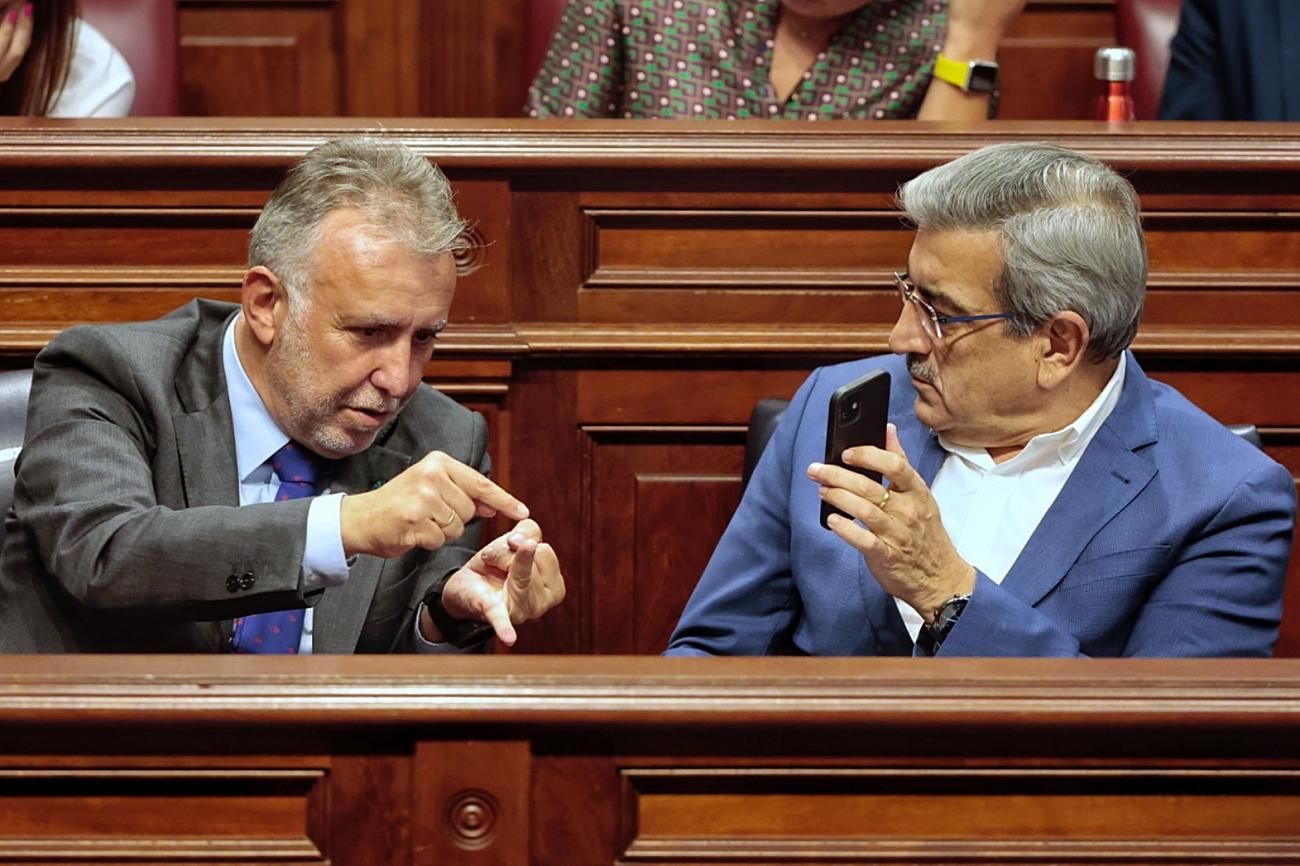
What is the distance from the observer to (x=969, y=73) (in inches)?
105

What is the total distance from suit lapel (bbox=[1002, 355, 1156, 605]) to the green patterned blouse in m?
1.05

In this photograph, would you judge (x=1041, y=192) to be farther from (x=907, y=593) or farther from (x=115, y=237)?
(x=115, y=237)

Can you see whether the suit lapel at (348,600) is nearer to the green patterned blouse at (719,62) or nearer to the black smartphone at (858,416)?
the black smartphone at (858,416)

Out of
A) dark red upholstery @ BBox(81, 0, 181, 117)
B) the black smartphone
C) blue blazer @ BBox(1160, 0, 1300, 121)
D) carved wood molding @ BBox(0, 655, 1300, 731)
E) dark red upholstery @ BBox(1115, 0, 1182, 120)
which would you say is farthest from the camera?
dark red upholstery @ BBox(1115, 0, 1182, 120)

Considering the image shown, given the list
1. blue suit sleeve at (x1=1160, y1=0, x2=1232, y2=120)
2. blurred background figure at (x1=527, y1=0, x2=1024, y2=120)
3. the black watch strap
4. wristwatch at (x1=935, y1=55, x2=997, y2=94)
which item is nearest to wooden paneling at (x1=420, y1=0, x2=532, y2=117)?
blurred background figure at (x1=527, y1=0, x2=1024, y2=120)

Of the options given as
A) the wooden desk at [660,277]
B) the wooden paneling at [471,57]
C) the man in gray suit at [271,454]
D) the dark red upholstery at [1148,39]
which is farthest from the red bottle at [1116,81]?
the wooden paneling at [471,57]

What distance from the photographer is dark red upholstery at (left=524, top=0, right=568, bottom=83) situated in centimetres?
300

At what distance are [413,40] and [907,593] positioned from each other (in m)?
2.20

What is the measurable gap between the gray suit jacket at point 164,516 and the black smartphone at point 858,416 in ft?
1.38

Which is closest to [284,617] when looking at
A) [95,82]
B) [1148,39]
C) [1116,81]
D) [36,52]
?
[36,52]

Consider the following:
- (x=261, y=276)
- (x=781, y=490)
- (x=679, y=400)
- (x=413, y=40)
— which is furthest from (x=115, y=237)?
(x=413, y=40)

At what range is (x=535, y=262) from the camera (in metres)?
2.18

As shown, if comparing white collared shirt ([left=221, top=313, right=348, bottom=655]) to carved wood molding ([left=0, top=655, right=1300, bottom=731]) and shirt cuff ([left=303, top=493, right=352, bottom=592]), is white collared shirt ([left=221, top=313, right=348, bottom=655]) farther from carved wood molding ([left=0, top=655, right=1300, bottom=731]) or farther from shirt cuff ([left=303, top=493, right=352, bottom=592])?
carved wood molding ([left=0, top=655, right=1300, bottom=731])

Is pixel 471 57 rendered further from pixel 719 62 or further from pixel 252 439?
pixel 252 439
